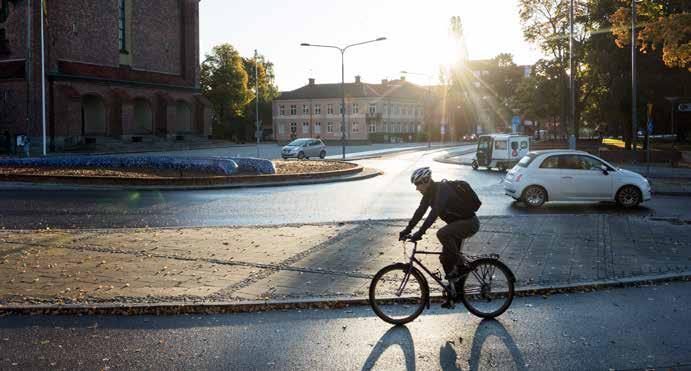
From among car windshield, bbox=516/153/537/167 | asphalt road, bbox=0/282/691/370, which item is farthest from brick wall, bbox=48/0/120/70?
asphalt road, bbox=0/282/691/370

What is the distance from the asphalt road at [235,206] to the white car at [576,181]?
0.33 m

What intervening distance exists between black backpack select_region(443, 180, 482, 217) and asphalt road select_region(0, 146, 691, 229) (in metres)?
8.62

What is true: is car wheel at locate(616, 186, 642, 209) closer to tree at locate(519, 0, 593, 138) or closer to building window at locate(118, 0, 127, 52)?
tree at locate(519, 0, 593, 138)

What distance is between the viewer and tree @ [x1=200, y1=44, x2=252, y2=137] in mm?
91250

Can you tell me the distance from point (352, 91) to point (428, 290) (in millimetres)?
102808

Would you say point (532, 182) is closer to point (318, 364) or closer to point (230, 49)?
point (318, 364)

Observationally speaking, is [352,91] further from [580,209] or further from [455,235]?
[455,235]

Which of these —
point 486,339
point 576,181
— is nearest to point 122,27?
point 576,181

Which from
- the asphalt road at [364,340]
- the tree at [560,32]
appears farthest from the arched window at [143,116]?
the asphalt road at [364,340]

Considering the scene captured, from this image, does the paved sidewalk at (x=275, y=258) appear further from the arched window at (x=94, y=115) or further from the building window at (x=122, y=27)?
the building window at (x=122, y=27)

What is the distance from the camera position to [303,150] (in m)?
46.0

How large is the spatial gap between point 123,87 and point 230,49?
33546 mm

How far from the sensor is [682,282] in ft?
28.6

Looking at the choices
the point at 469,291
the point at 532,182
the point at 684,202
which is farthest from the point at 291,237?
the point at 684,202
